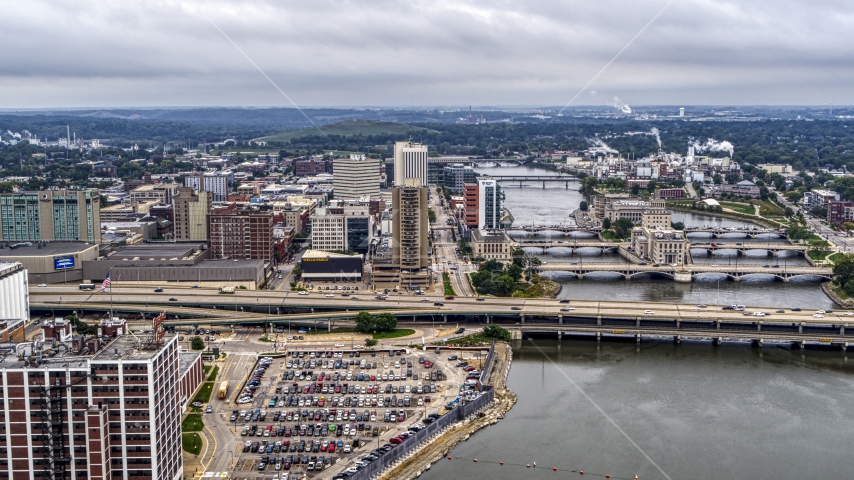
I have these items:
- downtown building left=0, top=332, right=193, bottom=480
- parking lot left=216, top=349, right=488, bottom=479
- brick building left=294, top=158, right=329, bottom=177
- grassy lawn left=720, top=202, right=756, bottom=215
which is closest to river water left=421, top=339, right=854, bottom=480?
parking lot left=216, top=349, right=488, bottom=479

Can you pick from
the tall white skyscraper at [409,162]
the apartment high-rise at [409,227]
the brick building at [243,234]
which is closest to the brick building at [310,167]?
the tall white skyscraper at [409,162]

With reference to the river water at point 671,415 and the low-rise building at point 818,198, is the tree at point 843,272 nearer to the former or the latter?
the river water at point 671,415

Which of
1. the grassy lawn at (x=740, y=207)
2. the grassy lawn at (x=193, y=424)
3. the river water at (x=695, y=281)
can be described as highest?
the grassy lawn at (x=740, y=207)

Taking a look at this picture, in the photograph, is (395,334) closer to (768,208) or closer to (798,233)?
(798,233)

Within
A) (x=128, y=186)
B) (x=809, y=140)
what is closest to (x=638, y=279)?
(x=128, y=186)

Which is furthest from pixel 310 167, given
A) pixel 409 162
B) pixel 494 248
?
pixel 494 248

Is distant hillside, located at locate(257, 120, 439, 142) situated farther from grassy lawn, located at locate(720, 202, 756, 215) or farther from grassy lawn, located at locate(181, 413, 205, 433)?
grassy lawn, located at locate(181, 413, 205, 433)
